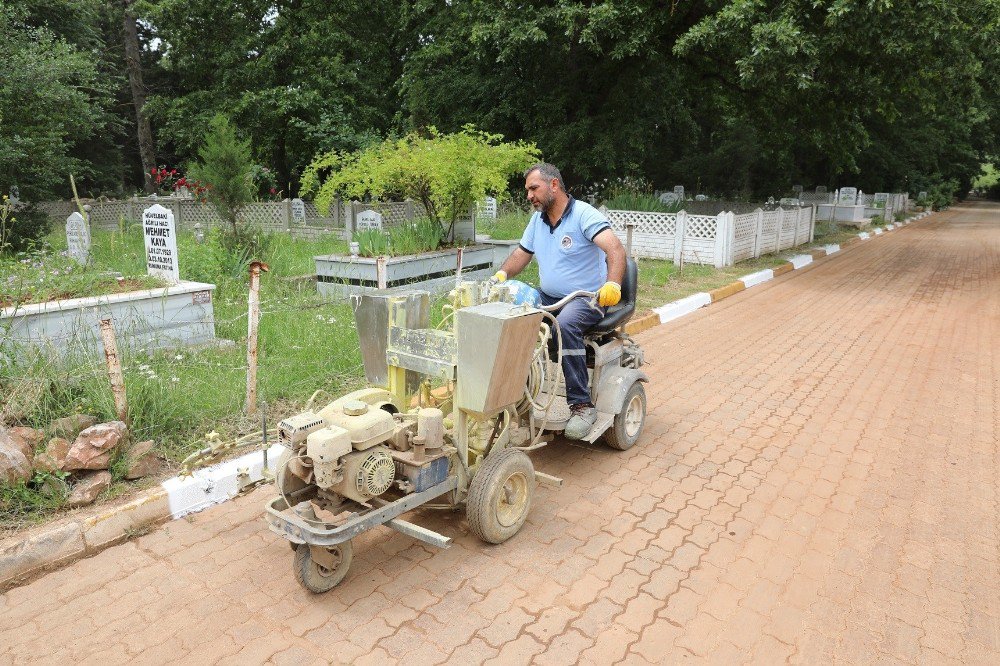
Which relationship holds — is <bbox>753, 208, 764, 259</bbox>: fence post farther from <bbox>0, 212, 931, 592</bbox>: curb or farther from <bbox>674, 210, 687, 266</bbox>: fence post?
<bbox>0, 212, 931, 592</bbox>: curb

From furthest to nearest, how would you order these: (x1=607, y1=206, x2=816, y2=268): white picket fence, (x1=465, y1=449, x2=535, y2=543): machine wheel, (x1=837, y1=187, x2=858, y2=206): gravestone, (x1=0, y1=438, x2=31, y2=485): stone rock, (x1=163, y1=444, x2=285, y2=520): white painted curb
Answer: (x1=837, y1=187, x2=858, y2=206): gravestone, (x1=607, y1=206, x2=816, y2=268): white picket fence, (x1=163, y1=444, x2=285, y2=520): white painted curb, (x1=0, y1=438, x2=31, y2=485): stone rock, (x1=465, y1=449, x2=535, y2=543): machine wheel

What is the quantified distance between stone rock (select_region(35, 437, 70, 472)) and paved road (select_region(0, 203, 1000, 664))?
0.60m

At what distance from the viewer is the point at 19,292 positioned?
4910mm

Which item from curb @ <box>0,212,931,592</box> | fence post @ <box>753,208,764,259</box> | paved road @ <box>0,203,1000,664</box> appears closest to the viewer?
paved road @ <box>0,203,1000,664</box>

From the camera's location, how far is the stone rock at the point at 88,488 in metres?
3.43

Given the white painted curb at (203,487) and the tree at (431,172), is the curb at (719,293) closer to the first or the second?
the tree at (431,172)

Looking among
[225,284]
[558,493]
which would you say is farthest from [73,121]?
[558,493]

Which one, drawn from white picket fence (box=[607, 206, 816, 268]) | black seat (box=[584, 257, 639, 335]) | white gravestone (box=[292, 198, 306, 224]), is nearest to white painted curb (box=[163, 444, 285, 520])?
black seat (box=[584, 257, 639, 335])

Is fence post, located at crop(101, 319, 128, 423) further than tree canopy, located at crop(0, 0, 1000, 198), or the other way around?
tree canopy, located at crop(0, 0, 1000, 198)

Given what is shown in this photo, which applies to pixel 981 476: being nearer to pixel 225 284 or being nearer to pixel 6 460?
pixel 6 460

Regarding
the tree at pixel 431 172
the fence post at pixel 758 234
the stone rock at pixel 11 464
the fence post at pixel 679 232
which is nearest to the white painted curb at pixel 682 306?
the tree at pixel 431 172

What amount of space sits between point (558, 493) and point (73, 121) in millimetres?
12625

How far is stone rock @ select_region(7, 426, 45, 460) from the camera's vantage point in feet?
11.4

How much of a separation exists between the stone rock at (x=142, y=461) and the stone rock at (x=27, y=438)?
460mm
